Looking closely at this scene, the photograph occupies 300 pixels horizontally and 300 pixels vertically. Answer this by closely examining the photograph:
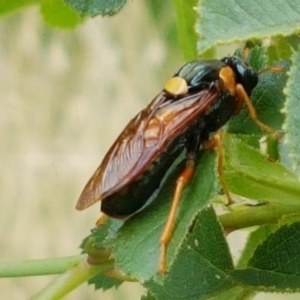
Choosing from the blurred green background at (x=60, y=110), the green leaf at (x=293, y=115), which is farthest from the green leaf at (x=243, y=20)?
the blurred green background at (x=60, y=110)

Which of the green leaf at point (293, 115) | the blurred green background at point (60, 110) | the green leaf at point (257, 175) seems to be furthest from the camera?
the blurred green background at point (60, 110)

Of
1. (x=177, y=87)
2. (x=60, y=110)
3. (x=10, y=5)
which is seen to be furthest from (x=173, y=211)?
(x=60, y=110)

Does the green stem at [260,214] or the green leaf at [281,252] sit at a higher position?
the green stem at [260,214]

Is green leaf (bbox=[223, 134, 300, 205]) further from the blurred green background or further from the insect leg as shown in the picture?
the blurred green background

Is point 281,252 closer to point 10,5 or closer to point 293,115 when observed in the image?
point 293,115

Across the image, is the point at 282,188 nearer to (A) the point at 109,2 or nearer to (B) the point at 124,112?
(A) the point at 109,2

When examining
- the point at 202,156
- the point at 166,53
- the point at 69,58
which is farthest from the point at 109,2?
the point at 69,58

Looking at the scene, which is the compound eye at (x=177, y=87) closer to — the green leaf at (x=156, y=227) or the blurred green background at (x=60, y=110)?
the green leaf at (x=156, y=227)
